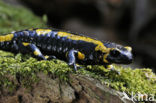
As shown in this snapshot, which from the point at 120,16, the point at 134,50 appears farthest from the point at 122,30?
the point at 134,50

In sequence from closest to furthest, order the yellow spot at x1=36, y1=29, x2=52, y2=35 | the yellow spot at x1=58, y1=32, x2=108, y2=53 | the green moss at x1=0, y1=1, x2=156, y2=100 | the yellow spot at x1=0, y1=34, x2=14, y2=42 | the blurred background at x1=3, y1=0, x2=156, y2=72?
the green moss at x1=0, y1=1, x2=156, y2=100 < the yellow spot at x1=58, y1=32, x2=108, y2=53 < the yellow spot at x1=36, y1=29, x2=52, y2=35 < the yellow spot at x1=0, y1=34, x2=14, y2=42 < the blurred background at x1=3, y1=0, x2=156, y2=72

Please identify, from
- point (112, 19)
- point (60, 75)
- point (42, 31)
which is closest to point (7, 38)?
point (42, 31)

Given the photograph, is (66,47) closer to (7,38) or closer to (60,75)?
(60,75)

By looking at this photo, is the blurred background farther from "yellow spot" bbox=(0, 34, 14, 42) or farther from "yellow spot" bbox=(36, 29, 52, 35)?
"yellow spot" bbox=(36, 29, 52, 35)

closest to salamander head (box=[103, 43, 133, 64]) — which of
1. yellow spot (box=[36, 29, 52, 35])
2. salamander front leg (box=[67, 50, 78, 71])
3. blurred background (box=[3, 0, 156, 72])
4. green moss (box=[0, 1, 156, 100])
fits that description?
green moss (box=[0, 1, 156, 100])

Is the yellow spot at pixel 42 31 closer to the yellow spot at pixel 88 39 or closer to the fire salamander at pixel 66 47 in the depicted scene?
the fire salamander at pixel 66 47

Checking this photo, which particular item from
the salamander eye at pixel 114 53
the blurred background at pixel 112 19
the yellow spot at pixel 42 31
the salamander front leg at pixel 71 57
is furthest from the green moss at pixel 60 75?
the blurred background at pixel 112 19

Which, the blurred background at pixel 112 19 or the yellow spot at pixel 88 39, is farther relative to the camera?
the blurred background at pixel 112 19
